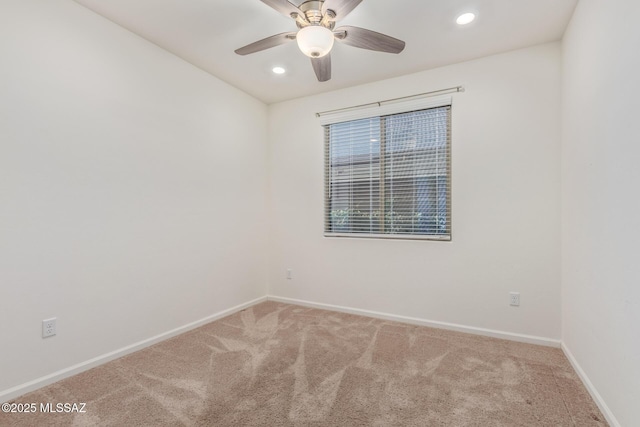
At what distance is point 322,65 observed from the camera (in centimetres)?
227

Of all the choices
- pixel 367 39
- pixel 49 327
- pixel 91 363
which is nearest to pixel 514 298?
pixel 367 39

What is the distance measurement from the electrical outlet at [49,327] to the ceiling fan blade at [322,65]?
253 cm

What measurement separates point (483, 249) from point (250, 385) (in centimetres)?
230

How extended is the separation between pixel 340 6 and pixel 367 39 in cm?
35

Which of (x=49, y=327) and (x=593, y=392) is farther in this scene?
(x=49, y=327)

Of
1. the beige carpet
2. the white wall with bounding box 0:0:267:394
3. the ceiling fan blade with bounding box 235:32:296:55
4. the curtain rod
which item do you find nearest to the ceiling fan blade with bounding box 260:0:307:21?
the ceiling fan blade with bounding box 235:32:296:55

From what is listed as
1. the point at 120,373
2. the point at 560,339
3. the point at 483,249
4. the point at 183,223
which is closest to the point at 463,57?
the point at 483,249

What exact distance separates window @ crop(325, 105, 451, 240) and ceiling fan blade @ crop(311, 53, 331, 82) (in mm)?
1108

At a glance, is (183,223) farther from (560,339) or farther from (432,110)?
(560,339)

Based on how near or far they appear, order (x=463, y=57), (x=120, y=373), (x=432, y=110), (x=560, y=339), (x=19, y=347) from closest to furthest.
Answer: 1. (x=19, y=347)
2. (x=120, y=373)
3. (x=560, y=339)
4. (x=463, y=57)
5. (x=432, y=110)

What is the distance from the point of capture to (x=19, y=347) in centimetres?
186

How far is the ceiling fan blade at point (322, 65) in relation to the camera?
217 cm

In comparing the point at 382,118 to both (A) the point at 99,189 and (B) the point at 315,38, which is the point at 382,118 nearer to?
(B) the point at 315,38

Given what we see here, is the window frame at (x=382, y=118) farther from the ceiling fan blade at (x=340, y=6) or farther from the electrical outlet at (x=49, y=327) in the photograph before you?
the electrical outlet at (x=49, y=327)
